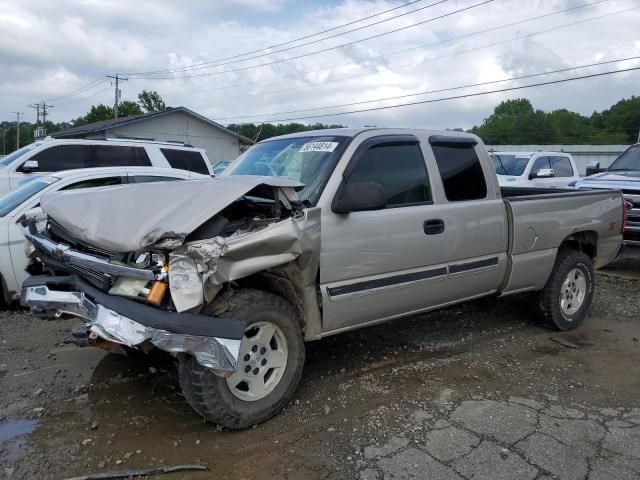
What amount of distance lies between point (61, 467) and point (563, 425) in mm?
3129

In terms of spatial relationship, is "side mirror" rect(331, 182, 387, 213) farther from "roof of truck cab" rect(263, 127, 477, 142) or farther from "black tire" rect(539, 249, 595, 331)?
"black tire" rect(539, 249, 595, 331)

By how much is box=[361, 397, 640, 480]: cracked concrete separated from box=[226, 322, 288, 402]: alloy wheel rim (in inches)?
29.9

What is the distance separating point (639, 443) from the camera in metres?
3.37

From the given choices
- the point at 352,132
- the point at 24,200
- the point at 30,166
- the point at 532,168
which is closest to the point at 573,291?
the point at 352,132

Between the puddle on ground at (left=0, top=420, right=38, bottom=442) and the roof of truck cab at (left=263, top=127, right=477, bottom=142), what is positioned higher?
the roof of truck cab at (left=263, top=127, right=477, bottom=142)

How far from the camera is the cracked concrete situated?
303cm

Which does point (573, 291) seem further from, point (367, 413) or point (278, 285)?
point (278, 285)

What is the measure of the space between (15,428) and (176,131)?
34317 mm

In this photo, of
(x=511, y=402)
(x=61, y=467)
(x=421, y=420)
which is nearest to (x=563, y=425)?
(x=511, y=402)

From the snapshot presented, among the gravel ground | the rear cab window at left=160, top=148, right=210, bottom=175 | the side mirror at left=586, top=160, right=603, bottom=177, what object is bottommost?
the gravel ground

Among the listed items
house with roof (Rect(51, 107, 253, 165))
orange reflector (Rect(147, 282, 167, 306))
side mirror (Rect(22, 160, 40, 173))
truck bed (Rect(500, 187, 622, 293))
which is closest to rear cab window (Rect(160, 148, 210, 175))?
side mirror (Rect(22, 160, 40, 173))

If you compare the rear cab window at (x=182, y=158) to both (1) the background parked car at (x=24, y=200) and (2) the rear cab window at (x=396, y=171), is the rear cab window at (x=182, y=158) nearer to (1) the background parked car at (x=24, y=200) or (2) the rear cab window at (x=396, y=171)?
(1) the background parked car at (x=24, y=200)

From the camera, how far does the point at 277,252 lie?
3.29m

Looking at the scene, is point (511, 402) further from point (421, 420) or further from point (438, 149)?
point (438, 149)
